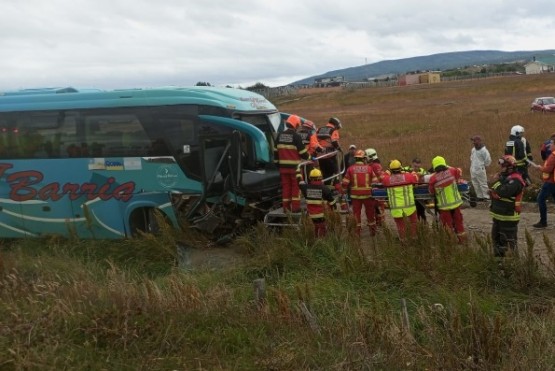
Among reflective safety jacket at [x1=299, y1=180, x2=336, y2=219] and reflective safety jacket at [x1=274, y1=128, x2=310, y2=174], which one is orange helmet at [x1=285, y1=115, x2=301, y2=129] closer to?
reflective safety jacket at [x1=274, y1=128, x2=310, y2=174]

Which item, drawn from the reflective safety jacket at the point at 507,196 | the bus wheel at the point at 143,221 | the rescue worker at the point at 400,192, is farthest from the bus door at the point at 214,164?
the reflective safety jacket at the point at 507,196

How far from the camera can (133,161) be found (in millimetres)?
9461

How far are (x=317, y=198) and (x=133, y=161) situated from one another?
11.0 ft

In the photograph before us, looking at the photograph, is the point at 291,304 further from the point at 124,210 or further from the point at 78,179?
the point at 78,179

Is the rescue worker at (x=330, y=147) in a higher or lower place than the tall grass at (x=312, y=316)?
higher

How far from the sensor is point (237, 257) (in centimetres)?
833

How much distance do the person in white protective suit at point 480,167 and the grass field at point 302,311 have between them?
5.20m

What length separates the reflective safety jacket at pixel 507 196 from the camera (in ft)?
23.5

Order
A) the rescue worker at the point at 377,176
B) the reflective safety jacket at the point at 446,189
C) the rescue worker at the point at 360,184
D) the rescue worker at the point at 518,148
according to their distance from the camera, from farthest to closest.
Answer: the rescue worker at the point at 518,148 → the rescue worker at the point at 377,176 → the rescue worker at the point at 360,184 → the reflective safety jacket at the point at 446,189

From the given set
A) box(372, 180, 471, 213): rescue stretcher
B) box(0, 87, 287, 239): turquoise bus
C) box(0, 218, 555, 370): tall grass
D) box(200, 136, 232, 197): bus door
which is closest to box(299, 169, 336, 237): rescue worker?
box(372, 180, 471, 213): rescue stretcher

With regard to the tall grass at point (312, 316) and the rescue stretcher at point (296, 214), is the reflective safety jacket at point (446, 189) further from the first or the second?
the rescue stretcher at point (296, 214)

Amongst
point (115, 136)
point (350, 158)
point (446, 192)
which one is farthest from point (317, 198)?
point (115, 136)

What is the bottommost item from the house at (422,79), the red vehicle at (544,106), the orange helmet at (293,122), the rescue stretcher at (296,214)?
the rescue stretcher at (296,214)

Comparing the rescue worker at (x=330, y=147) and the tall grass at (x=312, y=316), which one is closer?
the tall grass at (x=312, y=316)
